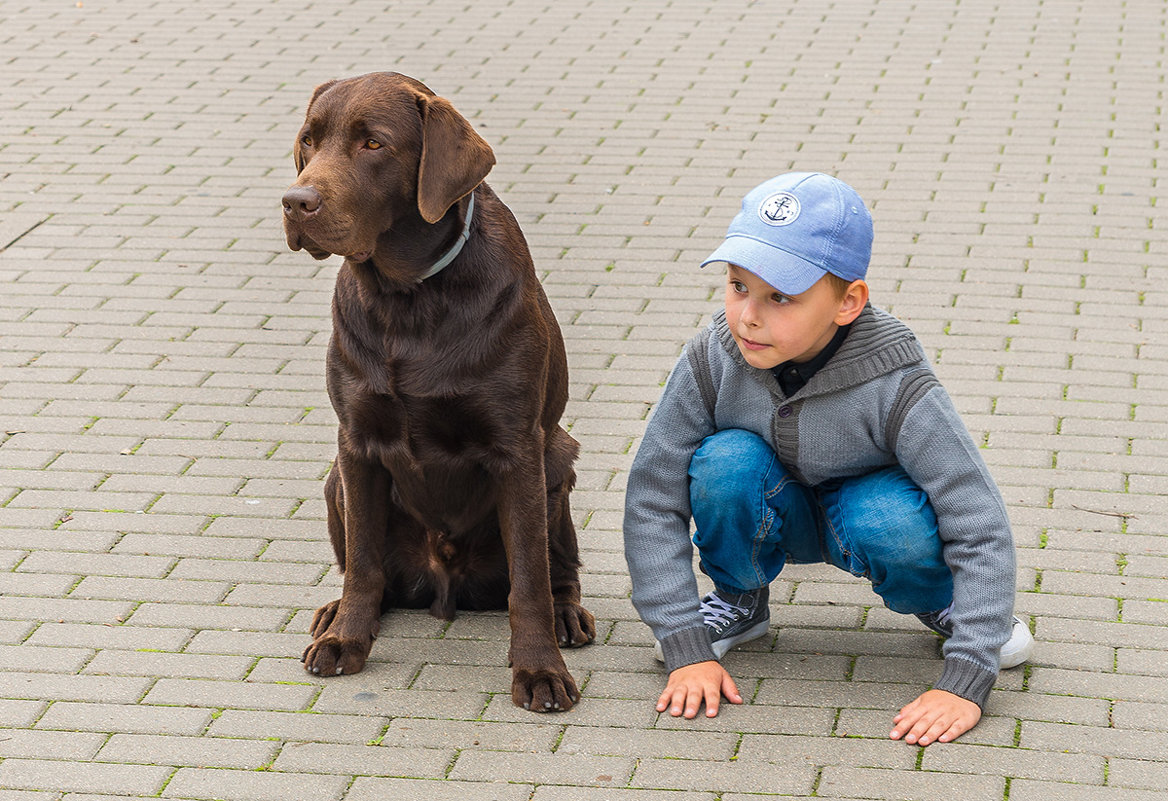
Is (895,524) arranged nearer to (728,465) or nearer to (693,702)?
(728,465)

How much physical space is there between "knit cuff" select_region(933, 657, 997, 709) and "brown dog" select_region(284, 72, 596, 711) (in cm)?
96

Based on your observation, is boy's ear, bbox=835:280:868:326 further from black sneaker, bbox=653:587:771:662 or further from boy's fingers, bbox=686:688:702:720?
boy's fingers, bbox=686:688:702:720

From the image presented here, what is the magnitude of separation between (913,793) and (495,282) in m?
1.58

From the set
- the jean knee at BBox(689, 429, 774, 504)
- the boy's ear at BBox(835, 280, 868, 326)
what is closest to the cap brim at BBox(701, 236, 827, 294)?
the boy's ear at BBox(835, 280, 868, 326)

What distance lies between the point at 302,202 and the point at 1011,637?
2080 millimetres

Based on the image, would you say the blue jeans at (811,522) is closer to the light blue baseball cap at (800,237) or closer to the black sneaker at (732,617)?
the black sneaker at (732,617)

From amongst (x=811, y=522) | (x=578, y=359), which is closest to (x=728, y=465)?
(x=811, y=522)

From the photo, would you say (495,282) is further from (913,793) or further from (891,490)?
(913,793)

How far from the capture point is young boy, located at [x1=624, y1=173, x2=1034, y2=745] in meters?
3.59

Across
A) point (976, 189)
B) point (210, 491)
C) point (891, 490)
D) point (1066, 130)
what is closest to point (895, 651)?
point (891, 490)

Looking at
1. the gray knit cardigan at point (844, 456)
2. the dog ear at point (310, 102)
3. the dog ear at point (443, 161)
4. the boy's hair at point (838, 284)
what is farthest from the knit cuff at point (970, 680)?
the dog ear at point (310, 102)

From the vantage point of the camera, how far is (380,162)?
3.61 meters

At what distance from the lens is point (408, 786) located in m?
3.50

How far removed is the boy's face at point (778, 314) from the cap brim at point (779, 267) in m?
0.04
